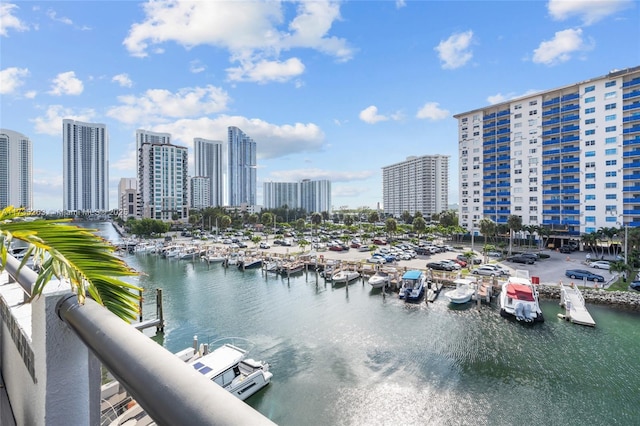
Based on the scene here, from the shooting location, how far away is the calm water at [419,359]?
1169 centimetres

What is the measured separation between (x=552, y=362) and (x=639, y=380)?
2859 millimetres

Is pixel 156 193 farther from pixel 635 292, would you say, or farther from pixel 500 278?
pixel 635 292

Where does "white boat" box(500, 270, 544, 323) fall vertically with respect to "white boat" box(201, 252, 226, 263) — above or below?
above

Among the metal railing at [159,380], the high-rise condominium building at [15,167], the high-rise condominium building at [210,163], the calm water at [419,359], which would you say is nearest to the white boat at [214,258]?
the calm water at [419,359]

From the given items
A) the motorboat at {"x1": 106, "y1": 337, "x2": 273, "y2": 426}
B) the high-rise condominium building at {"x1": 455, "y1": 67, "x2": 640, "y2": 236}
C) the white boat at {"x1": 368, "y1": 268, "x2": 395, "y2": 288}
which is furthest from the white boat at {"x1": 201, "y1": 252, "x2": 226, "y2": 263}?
the high-rise condominium building at {"x1": 455, "y1": 67, "x2": 640, "y2": 236}

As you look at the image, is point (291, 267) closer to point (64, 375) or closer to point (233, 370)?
point (233, 370)

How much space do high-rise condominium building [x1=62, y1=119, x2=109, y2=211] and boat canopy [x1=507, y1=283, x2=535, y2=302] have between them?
462 ft

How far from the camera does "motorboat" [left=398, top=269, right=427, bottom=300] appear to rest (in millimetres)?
24266

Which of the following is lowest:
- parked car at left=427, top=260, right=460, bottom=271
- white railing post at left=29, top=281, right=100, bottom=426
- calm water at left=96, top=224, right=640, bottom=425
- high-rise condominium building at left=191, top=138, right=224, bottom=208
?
calm water at left=96, top=224, right=640, bottom=425

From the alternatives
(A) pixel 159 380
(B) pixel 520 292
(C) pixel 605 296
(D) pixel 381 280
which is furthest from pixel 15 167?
(C) pixel 605 296

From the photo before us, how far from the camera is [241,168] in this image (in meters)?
172

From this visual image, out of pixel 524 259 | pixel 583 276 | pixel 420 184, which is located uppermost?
pixel 420 184

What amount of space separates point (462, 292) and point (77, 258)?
25238 mm

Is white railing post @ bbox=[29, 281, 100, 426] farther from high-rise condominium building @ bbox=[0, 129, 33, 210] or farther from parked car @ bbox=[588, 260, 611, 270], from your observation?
high-rise condominium building @ bbox=[0, 129, 33, 210]
